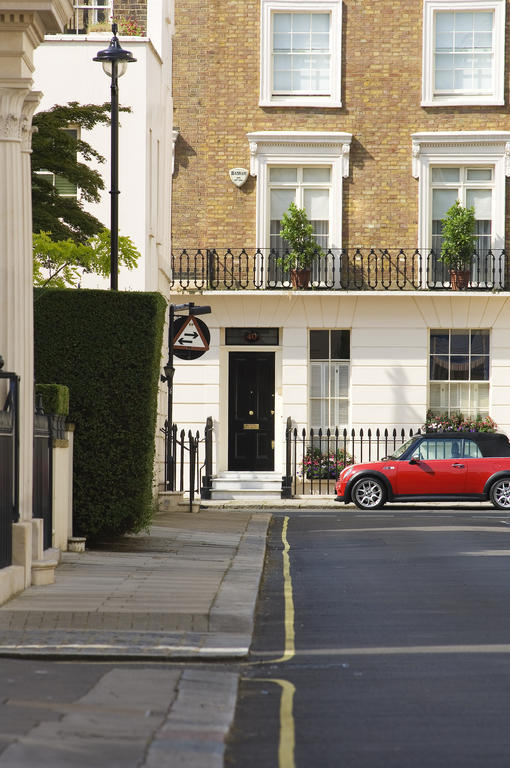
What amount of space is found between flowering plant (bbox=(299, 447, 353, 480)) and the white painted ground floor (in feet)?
2.73

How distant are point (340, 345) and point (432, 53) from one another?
721 centimetres

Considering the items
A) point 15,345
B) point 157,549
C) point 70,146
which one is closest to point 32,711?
point 15,345

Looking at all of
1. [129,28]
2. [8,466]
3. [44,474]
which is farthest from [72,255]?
[129,28]

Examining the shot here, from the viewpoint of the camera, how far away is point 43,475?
42.5ft

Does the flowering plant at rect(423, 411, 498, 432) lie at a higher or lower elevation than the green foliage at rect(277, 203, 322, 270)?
lower

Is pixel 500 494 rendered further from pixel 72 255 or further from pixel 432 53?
pixel 432 53

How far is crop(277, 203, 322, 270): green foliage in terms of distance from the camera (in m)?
30.4

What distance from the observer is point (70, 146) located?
17.7m

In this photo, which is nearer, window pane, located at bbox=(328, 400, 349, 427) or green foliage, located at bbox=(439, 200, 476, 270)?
green foliage, located at bbox=(439, 200, 476, 270)

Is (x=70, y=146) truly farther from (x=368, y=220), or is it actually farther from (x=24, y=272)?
(x=368, y=220)

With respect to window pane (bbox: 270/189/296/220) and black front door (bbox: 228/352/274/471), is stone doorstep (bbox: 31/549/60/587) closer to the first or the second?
black front door (bbox: 228/352/274/471)

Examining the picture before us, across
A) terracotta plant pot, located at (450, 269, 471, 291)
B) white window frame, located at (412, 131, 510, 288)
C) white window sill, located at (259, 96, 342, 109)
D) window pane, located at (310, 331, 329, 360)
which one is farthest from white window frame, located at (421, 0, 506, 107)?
window pane, located at (310, 331, 329, 360)

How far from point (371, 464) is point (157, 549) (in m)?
10.3

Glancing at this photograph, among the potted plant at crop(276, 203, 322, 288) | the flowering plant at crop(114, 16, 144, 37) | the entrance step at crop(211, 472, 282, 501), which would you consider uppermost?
the flowering plant at crop(114, 16, 144, 37)
